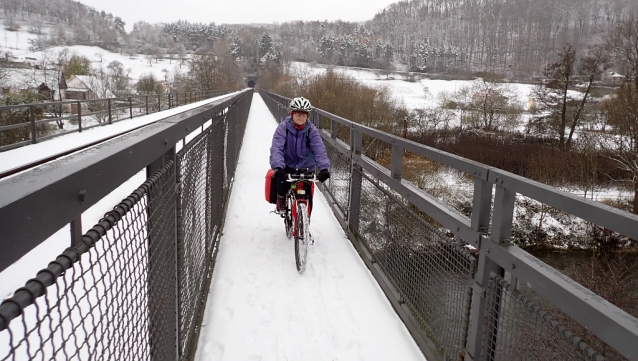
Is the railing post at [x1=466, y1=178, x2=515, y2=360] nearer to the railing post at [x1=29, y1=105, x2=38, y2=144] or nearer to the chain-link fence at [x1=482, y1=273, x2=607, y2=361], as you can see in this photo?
the chain-link fence at [x1=482, y1=273, x2=607, y2=361]

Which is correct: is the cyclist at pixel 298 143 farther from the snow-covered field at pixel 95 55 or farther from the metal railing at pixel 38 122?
the snow-covered field at pixel 95 55

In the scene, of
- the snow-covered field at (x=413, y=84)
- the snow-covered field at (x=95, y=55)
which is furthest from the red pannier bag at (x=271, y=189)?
the snow-covered field at (x=95, y=55)

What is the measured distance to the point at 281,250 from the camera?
5734mm

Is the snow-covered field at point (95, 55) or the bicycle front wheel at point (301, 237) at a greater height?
the snow-covered field at point (95, 55)

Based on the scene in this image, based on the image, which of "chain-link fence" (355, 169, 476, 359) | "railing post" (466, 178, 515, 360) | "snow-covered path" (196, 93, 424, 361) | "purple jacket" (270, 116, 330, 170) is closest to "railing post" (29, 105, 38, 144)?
"snow-covered path" (196, 93, 424, 361)

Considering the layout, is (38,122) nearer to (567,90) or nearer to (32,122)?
(32,122)

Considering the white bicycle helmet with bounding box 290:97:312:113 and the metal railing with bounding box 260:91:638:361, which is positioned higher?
the white bicycle helmet with bounding box 290:97:312:113

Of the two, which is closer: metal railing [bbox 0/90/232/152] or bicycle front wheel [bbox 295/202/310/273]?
bicycle front wheel [bbox 295/202/310/273]

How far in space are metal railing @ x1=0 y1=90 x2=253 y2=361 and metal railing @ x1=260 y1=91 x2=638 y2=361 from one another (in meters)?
1.73

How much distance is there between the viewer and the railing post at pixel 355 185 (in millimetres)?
5902

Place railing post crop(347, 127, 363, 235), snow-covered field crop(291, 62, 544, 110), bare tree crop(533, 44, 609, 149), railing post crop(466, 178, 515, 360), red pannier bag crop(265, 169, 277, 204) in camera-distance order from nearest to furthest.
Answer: railing post crop(466, 178, 515, 360) → red pannier bag crop(265, 169, 277, 204) → railing post crop(347, 127, 363, 235) → bare tree crop(533, 44, 609, 149) → snow-covered field crop(291, 62, 544, 110)

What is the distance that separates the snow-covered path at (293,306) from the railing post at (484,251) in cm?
86

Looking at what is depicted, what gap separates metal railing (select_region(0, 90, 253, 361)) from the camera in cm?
105

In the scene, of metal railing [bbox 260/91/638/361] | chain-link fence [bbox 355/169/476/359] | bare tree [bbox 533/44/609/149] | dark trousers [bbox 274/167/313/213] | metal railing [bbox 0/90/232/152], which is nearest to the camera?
metal railing [bbox 260/91/638/361]
